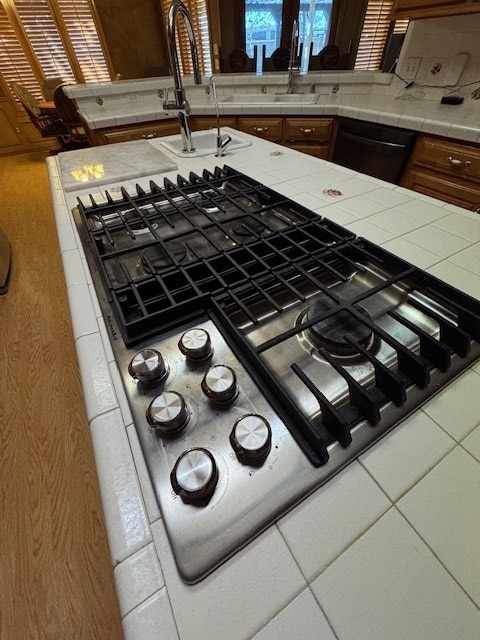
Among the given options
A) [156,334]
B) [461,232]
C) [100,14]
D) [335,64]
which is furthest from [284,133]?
[100,14]

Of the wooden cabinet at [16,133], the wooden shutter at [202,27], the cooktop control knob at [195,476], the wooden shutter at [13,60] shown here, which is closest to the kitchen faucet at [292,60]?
the wooden shutter at [202,27]

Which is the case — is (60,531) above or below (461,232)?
below

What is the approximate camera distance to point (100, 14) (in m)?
3.91

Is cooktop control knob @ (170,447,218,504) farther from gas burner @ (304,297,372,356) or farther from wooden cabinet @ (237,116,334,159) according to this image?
wooden cabinet @ (237,116,334,159)

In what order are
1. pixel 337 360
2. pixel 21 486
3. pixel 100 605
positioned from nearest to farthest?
pixel 337 360 → pixel 100 605 → pixel 21 486

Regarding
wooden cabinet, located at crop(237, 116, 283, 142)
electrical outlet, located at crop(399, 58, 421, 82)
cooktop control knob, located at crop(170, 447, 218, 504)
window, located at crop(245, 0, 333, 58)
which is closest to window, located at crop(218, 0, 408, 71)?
window, located at crop(245, 0, 333, 58)

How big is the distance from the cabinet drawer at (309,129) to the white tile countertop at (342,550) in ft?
7.21

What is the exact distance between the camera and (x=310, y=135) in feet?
7.02

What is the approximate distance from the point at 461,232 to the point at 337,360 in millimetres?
549

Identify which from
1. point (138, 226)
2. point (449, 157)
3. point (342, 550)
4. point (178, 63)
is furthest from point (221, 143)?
point (342, 550)

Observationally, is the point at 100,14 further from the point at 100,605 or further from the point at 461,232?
the point at 100,605

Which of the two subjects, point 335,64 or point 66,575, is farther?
point 335,64

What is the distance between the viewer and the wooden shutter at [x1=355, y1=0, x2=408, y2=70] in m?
3.35

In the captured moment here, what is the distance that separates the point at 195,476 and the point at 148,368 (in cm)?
15
